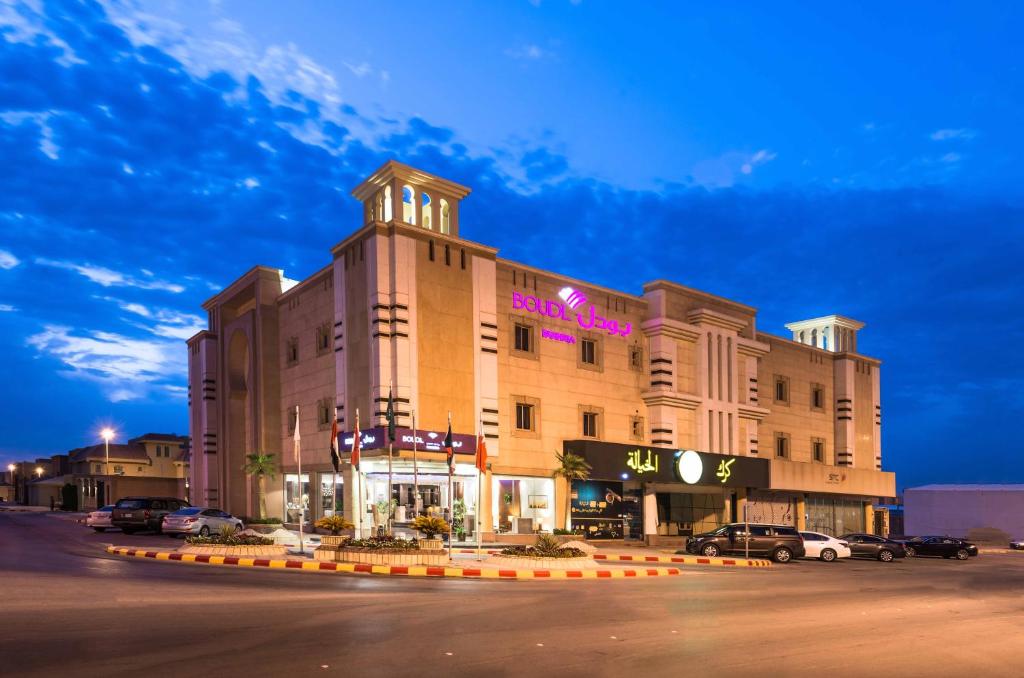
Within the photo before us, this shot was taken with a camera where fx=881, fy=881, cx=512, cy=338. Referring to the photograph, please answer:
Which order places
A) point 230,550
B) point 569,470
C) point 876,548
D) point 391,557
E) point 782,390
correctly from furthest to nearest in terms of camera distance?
point 782,390, point 569,470, point 876,548, point 230,550, point 391,557

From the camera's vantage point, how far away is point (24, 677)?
10.0 metres

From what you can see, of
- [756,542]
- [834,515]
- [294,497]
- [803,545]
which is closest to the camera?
[756,542]

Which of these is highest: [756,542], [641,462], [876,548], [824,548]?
[641,462]

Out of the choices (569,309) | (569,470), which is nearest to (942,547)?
(569,470)

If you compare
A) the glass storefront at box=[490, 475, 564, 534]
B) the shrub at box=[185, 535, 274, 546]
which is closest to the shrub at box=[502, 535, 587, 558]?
the shrub at box=[185, 535, 274, 546]

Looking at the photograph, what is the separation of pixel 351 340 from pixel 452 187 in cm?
935

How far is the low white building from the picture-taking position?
73.2 metres

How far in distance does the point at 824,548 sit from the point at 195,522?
28.4m

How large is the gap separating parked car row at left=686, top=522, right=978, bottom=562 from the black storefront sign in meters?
8.15

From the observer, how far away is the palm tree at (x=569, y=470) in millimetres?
45375

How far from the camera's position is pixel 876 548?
140 ft

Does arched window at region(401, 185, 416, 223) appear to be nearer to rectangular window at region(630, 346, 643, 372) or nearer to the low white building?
rectangular window at region(630, 346, 643, 372)

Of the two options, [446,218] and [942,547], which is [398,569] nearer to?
[446,218]

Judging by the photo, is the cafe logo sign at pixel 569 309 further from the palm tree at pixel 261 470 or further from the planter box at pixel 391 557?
the planter box at pixel 391 557
